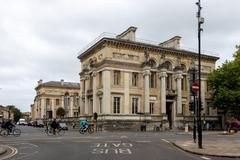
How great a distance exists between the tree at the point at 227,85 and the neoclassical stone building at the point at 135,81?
19.8ft

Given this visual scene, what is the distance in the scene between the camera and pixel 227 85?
214 ft

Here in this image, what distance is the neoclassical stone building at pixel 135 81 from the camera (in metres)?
62.5

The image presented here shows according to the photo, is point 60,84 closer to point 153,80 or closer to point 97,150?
point 153,80

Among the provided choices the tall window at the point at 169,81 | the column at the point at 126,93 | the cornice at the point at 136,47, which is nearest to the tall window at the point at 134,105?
the column at the point at 126,93

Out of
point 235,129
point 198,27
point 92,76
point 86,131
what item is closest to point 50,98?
point 92,76

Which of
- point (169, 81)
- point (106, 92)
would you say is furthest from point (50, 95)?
point (106, 92)

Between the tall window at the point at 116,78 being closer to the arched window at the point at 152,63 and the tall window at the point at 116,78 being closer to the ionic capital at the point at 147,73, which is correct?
the ionic capital at the point at 147,73

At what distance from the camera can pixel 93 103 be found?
2628 inches

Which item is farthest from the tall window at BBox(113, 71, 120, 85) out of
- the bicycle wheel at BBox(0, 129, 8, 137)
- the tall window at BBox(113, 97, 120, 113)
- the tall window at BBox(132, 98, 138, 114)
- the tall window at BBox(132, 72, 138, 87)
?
the bicycle wheel at BBox(0, 129, 8, 137)

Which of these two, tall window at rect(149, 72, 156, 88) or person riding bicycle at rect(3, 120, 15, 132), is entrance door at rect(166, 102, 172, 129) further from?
person riding bicycle at rect(3, 120, 15, 132)

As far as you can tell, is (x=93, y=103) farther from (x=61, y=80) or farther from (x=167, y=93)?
(x=61, y=80)

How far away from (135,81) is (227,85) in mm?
14622

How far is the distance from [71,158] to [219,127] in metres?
61.2

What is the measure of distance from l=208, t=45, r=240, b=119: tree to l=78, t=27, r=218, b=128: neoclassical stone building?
602 centimetres
